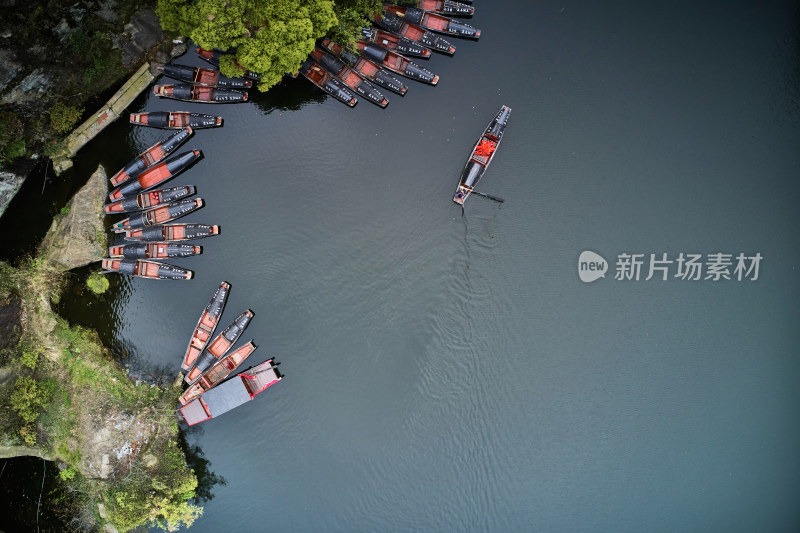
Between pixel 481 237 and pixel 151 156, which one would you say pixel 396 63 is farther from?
pixel 151 156

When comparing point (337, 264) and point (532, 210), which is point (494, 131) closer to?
point (532, 210)

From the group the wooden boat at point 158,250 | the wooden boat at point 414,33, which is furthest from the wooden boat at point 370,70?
the wooden boat at point 158,250

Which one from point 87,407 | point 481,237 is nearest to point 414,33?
point 481,237

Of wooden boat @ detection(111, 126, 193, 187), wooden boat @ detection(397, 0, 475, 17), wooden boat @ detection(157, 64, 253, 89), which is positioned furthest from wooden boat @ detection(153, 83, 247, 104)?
wooden boat @ detection(397, 0, 475, 17)

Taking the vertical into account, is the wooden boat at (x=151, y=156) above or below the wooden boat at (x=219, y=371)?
above

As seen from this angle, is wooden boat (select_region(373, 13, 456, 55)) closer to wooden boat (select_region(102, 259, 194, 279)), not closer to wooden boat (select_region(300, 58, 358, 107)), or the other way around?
wooden boat (select_region(300, 58, 358, 107))

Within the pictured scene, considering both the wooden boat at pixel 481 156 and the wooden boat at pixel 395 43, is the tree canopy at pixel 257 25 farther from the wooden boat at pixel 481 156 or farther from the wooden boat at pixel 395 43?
the wooden boat at pixel 481 156

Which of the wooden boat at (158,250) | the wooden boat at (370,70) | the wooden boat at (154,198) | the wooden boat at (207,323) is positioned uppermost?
the wooden boat at (370,70)

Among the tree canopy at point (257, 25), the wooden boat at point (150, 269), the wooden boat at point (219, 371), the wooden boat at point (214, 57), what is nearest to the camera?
the tree canopy at point (257, 25)

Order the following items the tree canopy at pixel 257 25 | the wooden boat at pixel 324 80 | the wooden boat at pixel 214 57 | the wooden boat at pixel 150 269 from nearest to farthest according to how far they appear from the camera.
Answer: the tree canopy at pixel 257 25 → the wooden boat at pixel 214 57 → the wooden boat at pixel 324 80 → the wooden boat at pixel 150 269
